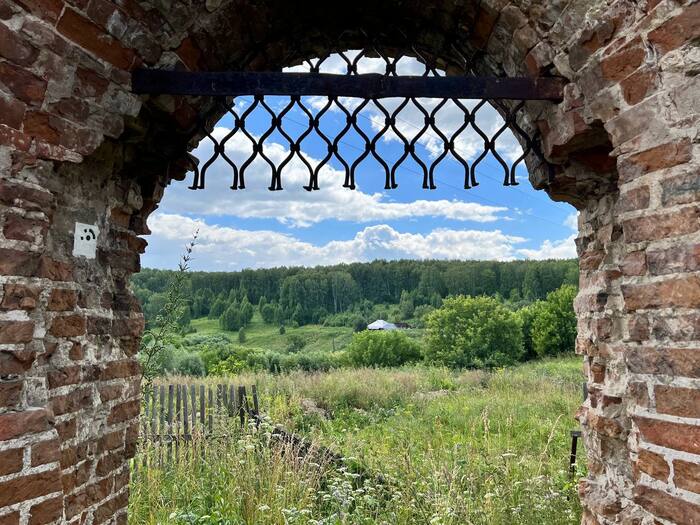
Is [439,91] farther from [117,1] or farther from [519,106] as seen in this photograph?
[117,1]

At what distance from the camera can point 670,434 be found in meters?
1.60

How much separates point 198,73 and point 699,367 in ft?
7.16

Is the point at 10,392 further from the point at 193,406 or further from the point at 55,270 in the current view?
the point at 193,406

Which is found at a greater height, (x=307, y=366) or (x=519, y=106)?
(x=519, y=106)

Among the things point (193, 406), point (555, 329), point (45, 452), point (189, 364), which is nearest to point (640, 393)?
point (45, 452)

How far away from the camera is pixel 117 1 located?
208cm

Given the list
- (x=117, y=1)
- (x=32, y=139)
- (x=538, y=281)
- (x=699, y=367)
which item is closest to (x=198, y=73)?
(x=117, y=1)

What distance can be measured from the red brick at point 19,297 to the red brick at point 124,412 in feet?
2.75

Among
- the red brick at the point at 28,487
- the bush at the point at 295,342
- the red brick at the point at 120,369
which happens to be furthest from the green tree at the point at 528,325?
the red brick at the point at 28,487

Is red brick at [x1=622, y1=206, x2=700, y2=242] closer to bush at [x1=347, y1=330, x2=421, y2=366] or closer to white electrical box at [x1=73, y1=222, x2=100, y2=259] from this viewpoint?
white electrical box at [x1=73, y1=222, x2=100, y2=259]

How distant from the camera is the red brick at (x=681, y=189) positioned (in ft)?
5.25

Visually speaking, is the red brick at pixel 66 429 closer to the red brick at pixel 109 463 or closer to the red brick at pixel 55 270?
the red brick at pixel 109 463

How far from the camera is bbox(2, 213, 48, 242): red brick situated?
1.73 metres

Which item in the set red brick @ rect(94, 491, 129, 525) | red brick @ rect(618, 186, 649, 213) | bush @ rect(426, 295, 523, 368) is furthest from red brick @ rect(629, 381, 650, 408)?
bush @ rect(426, 295, 523, 368)
